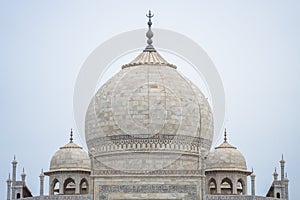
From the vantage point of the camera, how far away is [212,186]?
2684 centimetres

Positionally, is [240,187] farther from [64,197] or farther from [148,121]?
[64,197]

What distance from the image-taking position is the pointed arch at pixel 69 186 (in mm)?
26531

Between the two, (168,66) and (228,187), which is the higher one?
(168,66)

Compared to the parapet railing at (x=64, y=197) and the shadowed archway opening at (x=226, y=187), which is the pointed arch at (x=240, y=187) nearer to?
the shadowed archway opening at (x=226, y=187)

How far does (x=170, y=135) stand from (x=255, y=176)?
268cm

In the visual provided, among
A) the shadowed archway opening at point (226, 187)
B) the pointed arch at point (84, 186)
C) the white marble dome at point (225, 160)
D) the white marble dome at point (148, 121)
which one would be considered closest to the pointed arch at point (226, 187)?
the shadowed archway opening at point (226, 187)

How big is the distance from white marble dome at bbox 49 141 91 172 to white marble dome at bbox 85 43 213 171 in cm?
36

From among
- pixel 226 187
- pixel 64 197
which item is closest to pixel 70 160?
pixel 64 197

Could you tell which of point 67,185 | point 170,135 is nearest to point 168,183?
point 170,135

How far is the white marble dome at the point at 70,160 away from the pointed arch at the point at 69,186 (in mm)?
430

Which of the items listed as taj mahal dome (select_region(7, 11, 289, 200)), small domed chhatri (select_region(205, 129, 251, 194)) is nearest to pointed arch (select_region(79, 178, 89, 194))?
taj mahal dome (select_region(7, 11, 289, 200))

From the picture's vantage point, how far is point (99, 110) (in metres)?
27.1

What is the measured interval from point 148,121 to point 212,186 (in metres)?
2.76

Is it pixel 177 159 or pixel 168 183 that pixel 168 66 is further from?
pixel 168 183
